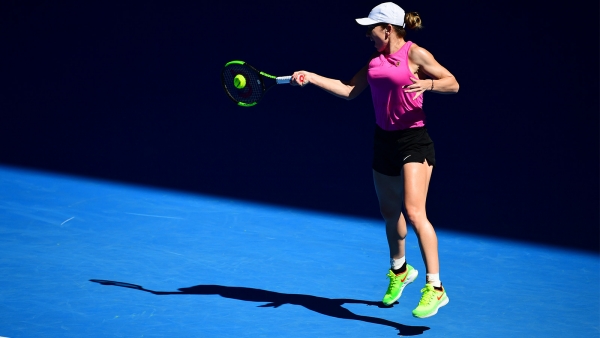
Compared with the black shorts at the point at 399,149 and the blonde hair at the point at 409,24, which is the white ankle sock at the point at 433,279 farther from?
the blonde hair at the point at 409,24

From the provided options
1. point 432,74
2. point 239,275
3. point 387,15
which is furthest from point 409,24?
point 239,275

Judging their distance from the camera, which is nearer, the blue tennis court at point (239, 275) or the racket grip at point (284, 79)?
the blue tennis court at point (239, 275)

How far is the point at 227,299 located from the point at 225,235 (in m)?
1.35

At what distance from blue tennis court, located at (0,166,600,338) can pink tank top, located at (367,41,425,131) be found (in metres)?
1.23

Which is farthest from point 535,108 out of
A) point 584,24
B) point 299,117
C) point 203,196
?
point 203,196

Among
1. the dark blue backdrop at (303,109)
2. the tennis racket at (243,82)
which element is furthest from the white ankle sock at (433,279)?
the dark blue backdrop at (303,109)

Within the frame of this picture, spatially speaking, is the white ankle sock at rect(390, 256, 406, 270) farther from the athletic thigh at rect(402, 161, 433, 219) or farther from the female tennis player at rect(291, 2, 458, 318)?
the athletic thigh at rect(402, 161, 433, 219)

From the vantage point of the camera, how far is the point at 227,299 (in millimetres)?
6043

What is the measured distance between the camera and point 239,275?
6.51m

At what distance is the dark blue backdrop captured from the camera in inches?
325

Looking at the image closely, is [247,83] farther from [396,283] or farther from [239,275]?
[396,283]

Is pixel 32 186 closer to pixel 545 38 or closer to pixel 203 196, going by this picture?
pixel 203 196

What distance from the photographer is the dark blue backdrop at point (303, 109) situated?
8.26 meters

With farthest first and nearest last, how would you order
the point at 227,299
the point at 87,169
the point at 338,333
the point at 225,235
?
the point at 87,169
the point at 225,235
the point at 227,299
the point at 338,333
